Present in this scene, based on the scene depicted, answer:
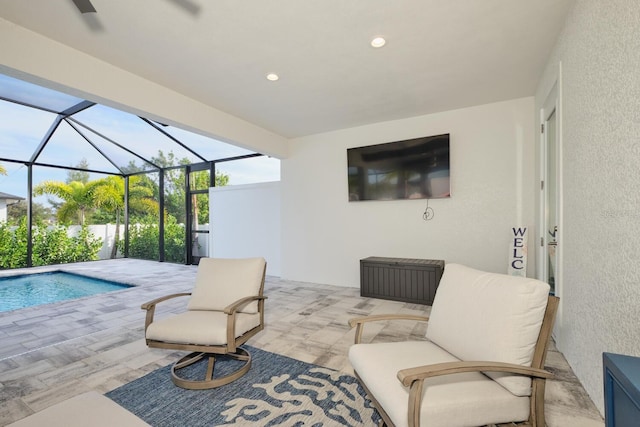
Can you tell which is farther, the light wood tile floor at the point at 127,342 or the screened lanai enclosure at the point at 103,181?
the screened lanai enclosure at the point at 103,181

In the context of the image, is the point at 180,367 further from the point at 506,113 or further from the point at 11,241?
the point at 11,241

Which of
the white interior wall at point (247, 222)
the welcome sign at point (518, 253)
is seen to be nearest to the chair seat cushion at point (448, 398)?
the welcome sign at point (518, 253)

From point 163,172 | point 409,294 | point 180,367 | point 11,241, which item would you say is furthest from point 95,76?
point 11,241

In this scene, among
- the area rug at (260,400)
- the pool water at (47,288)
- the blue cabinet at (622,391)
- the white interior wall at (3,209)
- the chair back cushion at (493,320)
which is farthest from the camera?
the white interior wall at (3,209)

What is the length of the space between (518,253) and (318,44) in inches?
138

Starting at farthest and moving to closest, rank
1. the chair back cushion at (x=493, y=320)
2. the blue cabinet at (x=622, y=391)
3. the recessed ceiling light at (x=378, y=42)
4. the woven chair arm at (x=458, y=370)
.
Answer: the recessed ceiling light at (x=378, y=42) < the chair back cushion at (x=493, y=320) < the woven chair arm at (x=458, y=370) < the blue cabinet at (x=622, y=391)

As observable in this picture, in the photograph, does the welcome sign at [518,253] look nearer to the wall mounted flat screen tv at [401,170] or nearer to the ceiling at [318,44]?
the wall mounted flat screen tv at [401,170]

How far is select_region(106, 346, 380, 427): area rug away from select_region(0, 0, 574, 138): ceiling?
2774 millimetres

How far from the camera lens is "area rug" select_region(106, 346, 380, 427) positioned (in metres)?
1.71

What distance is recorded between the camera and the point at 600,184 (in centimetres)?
175

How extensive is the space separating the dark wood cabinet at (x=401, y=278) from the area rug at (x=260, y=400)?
7.22 feet

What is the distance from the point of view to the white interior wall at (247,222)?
20.9 ft

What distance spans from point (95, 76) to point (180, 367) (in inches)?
113

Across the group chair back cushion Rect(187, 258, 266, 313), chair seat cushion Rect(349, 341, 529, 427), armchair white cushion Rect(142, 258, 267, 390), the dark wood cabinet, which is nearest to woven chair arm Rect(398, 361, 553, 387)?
chair seat cushion Rect(349, 341, 529, 427)
